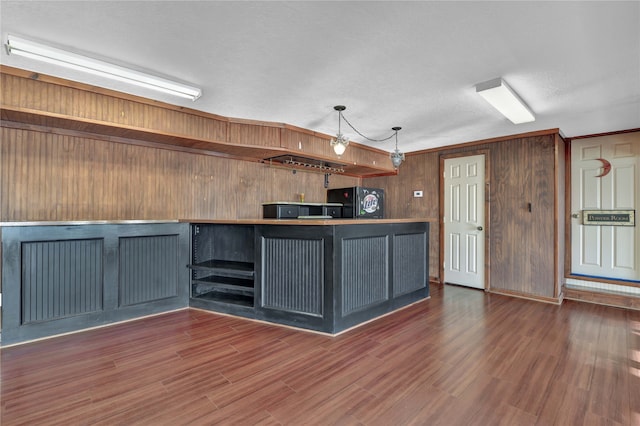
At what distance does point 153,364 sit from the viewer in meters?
2.28

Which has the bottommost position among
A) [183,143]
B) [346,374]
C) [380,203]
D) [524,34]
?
[346,374]

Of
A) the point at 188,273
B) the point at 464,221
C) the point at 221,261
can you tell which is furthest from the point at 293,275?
the point at 464,221

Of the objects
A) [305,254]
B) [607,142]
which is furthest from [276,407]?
[607,142]

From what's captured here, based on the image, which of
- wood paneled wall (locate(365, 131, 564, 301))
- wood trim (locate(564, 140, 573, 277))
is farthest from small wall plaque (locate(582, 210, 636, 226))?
wood paneled wall (locate(365, 131, 564, 301))

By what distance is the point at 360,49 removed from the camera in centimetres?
A: 223

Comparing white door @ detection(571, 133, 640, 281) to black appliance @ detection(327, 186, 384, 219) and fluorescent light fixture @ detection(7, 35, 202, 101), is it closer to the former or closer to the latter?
black appliance @ detection(327, 186, 384, 219)

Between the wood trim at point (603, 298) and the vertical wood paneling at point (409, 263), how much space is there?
85.1 inches

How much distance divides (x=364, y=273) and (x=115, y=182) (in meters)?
3.02

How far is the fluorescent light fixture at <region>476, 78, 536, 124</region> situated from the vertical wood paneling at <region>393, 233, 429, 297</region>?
169cm

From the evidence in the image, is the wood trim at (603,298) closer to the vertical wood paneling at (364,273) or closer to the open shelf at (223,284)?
the vertical wood paneling at (364,273)

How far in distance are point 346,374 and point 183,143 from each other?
3181mm

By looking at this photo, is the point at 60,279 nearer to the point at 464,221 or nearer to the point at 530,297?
the point at 464,221

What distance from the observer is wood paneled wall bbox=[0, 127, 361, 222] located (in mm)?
2961

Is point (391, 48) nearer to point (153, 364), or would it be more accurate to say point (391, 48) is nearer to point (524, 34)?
point (524, 34)
